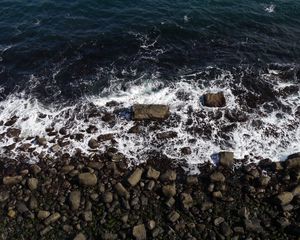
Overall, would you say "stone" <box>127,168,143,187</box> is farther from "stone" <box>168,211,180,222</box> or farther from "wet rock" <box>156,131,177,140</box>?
"wet rock" <box>156,131,177,140</box>

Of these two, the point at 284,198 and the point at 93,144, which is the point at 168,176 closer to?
the point at 93,144

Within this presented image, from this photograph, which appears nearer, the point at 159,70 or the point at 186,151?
the point at 186,151

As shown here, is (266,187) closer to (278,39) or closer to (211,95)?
(211,95)

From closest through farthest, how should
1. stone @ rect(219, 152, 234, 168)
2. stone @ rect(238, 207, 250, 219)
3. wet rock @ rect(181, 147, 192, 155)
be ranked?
stone @ rect(238, 207, 250, 219) → stone @ rect(219, 152, 234, 168) → wet rock @ rect(181, 147, 192, 155)

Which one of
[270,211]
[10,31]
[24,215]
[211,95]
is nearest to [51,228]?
[24,215]

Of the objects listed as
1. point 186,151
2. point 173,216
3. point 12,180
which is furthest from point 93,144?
point 173,216

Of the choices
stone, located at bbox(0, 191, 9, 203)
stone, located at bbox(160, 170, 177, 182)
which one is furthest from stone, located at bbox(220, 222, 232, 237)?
stone, located at bbox(0, 191, 9, 203)
